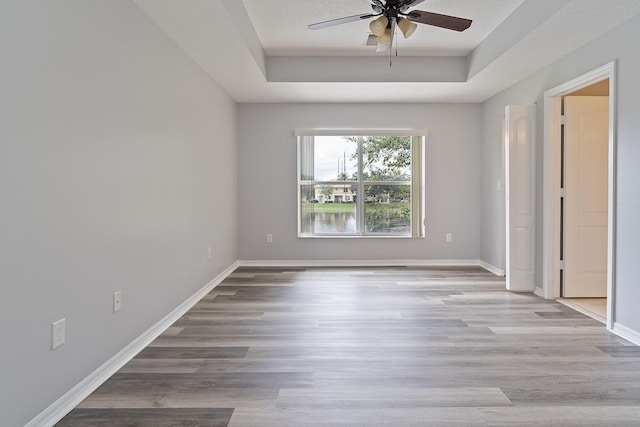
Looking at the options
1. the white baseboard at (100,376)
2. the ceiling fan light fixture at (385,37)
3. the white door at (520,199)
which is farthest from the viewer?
the white door at (520,199)

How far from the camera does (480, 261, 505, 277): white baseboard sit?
16.6 feet

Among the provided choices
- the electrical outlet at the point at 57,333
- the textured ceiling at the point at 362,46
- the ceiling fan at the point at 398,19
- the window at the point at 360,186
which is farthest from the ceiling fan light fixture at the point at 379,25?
the window at the point at 360,186

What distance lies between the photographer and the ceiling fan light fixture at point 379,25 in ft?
9.57

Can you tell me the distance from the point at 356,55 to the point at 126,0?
2701 millimetres

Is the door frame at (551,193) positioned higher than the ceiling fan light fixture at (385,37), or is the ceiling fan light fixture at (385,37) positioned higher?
the ceiling fan light fixture at (385,37)

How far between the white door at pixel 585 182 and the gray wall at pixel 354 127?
1850 mm

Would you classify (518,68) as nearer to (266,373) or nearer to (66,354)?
(266,373)

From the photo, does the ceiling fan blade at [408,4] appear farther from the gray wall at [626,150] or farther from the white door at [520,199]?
the white door at [520,199]

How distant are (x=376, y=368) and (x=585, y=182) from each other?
2.97 m

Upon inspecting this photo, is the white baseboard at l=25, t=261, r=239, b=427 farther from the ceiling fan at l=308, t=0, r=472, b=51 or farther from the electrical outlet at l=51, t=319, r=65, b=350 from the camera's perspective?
the ceiling fan at l=308, t=0, r=472, b=51

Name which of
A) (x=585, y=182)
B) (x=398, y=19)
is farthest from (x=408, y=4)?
(x=585, y=182)

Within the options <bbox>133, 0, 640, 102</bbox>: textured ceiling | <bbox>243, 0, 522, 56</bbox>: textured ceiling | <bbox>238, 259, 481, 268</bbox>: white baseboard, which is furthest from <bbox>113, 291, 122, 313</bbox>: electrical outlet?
<bbox>238, 259, 481, 268</bbox>: white baseboard

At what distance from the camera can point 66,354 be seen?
1.95 meters

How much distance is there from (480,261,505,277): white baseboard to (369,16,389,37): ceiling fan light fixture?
11.3 ft
